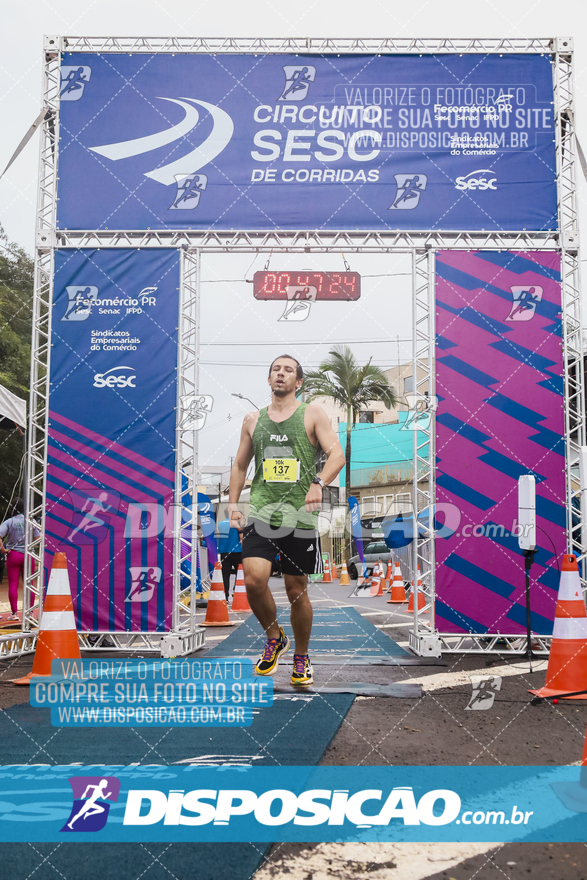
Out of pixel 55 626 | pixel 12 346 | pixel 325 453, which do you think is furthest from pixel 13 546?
pixel 12 346

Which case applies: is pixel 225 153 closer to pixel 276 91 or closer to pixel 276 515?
pixel 276 91

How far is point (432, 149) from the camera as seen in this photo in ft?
26.3

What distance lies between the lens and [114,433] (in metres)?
7.75

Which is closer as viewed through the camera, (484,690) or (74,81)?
(484,690)

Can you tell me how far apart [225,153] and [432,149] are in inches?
85.6

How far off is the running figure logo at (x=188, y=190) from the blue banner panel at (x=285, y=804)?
5.96m

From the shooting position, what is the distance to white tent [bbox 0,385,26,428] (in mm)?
9906

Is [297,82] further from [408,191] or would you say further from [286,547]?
[286,547]

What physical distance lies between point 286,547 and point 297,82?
17.1 ft

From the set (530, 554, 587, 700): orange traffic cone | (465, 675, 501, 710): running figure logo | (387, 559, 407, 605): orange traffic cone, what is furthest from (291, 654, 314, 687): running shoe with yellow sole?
(387, 559, 407, 605): orange traffic cone

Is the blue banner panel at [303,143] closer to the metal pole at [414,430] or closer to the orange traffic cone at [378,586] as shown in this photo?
the metal pole at [414,430]

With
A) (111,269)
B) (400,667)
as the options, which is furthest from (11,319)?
(400,667)

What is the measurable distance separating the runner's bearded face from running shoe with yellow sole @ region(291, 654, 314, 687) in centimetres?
198

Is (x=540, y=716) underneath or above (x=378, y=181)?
underneath
